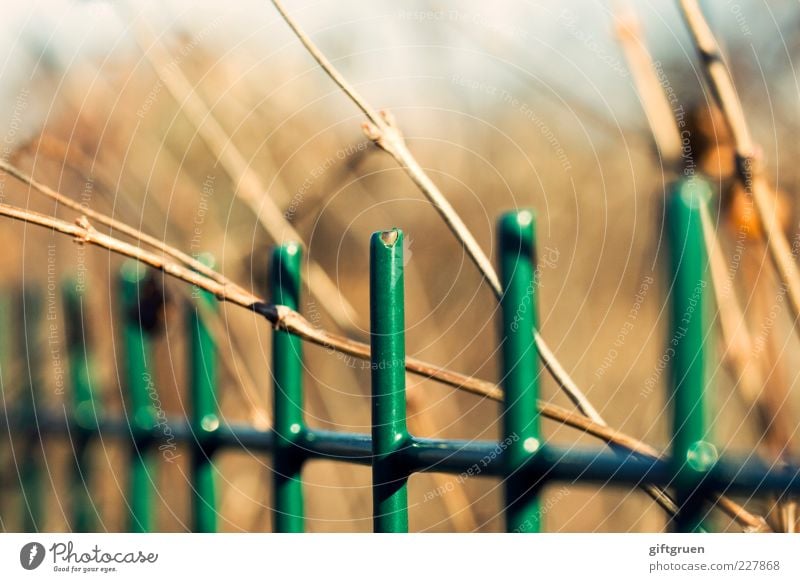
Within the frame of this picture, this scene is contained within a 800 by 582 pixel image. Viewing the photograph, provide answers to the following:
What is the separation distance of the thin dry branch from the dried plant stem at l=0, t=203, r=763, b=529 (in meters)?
0.14

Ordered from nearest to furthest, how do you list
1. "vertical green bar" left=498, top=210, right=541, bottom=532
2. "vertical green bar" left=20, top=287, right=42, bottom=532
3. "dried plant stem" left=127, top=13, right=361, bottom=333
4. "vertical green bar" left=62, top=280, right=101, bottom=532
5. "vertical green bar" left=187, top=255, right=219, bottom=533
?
"vertical green bar" left=498, top=210, right=541, bottom=532 < "dried plant stem" left=127, top=13, right=361, bottom=333 < "vertical green bar" left=187, top=255, right=219, bottom=533 < "vertical green bar" left=62, top=280, right=101, bottom=532 < "vertical green bar" left=20, top=287, right=42, bottom=532

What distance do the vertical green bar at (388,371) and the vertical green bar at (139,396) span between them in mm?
352

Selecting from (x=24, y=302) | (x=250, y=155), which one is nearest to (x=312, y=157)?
(x=250, y=155)

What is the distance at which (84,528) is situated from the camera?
1.15 m

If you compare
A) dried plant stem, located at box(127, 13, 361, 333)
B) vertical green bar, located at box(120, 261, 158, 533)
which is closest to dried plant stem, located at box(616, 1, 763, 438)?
dried plant stem, located at box(127, 13, 361, 333)

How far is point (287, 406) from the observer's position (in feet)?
2.58

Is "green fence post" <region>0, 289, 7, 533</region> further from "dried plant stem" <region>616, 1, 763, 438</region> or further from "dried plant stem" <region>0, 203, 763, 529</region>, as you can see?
"dried plant stem" <region>616, 1, 763, 438</region>

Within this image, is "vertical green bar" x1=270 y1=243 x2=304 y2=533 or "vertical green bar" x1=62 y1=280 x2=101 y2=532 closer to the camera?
"vertical green bar" x1=270 y1=243 x2=304 y2=533

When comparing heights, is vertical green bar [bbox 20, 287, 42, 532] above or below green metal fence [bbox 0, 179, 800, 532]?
above

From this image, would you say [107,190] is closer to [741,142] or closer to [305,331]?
[305,331]

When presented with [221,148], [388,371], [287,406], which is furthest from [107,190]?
[388,371]

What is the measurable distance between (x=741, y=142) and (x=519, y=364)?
211 mm

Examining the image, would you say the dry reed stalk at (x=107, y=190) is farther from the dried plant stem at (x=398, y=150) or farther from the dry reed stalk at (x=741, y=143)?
the dry reed stalk at (x=741, y=143)

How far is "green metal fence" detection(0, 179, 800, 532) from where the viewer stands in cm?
59
